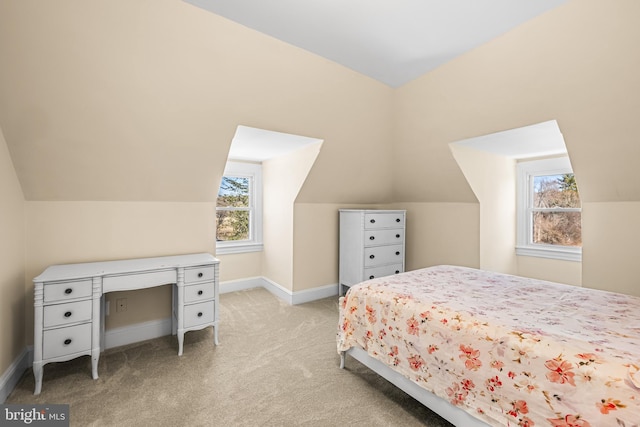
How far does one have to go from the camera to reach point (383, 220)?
416 centimetres

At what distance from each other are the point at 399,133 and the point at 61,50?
133 inches

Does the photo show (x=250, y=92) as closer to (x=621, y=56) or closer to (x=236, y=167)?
(x=236, y=167)

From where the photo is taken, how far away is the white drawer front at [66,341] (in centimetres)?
216

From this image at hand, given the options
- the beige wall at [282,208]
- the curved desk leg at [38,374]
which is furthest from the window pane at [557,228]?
the curved desk leg at [38,374]

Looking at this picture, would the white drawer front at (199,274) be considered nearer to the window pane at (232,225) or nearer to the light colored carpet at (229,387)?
the light colored carpet at (229,387)

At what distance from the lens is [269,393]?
2.14m

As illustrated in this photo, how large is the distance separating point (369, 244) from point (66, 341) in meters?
3.22

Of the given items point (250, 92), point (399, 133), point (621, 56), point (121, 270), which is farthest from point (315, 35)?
point (121, 270)

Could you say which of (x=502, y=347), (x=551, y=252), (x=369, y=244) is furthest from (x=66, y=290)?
(x=551, y=252)

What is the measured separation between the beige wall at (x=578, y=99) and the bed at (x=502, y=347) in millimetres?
1102

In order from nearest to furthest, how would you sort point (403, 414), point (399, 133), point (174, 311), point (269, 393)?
point (403, 414) → point (269, 393) → point (174, 311) → point (399, 133)

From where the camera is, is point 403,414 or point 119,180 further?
point 119,180

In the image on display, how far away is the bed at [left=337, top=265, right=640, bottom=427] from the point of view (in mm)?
1189

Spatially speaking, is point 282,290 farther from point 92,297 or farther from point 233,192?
point 92,297
